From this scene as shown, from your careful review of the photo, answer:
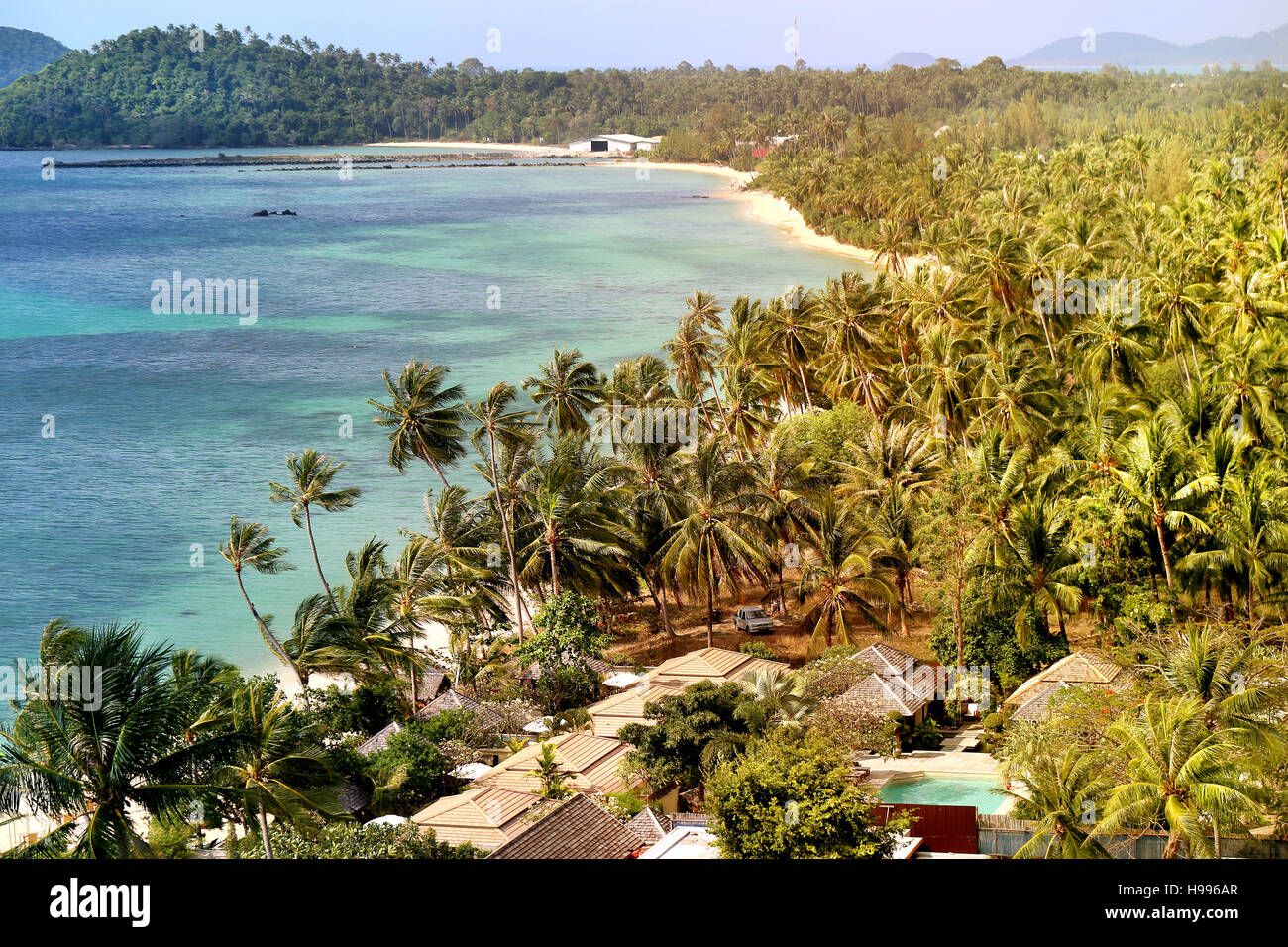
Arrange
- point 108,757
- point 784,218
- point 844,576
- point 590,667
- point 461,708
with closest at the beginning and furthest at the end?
point 108,757 < point 461,708 < point 590,667 < point 844,576 < point 784,218

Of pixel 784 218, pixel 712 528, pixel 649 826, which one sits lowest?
pixel 649 826

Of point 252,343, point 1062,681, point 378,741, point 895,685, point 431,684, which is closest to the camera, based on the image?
point 378,741

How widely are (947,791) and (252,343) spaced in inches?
2291

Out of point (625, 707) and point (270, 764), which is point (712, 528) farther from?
point (270, 764)

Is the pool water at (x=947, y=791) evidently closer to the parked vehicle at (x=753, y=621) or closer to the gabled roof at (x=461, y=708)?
the gabled roof at (x=461, y=708)

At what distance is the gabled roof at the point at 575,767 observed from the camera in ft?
64.4

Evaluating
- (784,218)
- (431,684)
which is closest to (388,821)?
(431,684)

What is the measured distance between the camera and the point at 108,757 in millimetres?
10633

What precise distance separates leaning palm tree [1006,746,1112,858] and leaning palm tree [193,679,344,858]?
820cm

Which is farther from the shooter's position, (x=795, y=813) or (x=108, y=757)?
(x=795, y=813)

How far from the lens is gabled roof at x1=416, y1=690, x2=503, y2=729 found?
23328 millimetres

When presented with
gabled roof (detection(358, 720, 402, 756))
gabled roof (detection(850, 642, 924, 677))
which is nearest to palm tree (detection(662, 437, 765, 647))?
gabled roof (detection(850, 642, 924, 677))
